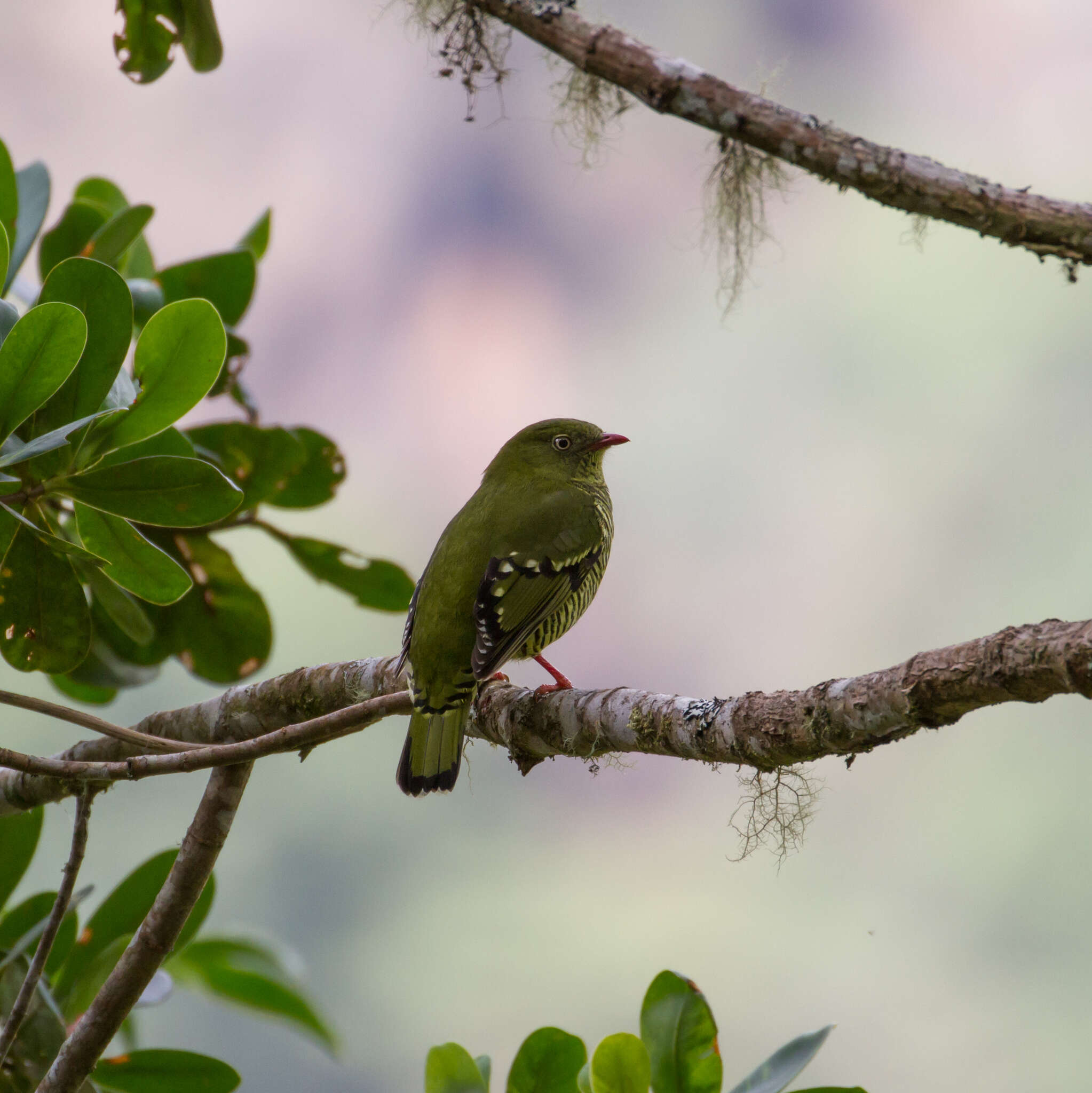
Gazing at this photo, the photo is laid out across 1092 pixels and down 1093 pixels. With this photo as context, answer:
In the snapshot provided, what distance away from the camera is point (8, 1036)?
196 centimetres

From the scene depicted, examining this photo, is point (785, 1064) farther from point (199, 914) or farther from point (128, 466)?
point (128, 466)

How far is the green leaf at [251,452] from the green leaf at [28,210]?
592 mm

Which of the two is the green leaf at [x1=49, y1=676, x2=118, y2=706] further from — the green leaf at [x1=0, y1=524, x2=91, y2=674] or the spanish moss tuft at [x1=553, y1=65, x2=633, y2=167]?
the spanish moss tuft at [x1=553, y1=65, x2=633, y2=167]

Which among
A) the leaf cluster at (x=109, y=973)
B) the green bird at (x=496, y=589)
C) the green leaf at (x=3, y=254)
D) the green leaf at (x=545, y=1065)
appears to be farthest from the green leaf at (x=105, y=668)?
the green leaf at (x=545, y=1065)

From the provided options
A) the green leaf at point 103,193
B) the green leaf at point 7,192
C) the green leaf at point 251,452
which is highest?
the green leaf at point 103,193

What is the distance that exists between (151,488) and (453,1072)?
115 centimetres

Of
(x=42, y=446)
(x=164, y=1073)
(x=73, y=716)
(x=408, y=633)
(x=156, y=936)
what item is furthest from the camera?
(x=408, y=633)

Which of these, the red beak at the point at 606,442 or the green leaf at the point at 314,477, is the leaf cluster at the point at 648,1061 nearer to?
the green leaf at the point at 314,477

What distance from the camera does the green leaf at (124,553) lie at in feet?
7.02

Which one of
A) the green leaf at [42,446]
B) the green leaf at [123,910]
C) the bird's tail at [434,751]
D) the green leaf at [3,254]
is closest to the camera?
the green leaf at [42,446]

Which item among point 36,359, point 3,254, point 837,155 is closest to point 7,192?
point 3,254

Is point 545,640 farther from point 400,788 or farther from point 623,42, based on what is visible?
point 623,42

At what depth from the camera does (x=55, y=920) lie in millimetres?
1967

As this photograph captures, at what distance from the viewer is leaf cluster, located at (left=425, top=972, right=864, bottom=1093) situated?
187 centimetres
